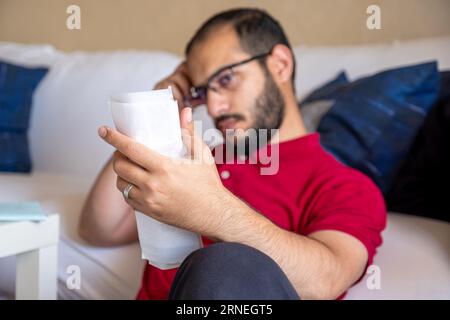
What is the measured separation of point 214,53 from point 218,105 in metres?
0.11

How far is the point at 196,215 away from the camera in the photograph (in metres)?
0.68

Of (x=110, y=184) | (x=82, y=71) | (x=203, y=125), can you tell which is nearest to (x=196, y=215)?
(x=110, y=184)

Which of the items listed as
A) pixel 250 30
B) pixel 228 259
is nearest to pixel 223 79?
pixel 250 30

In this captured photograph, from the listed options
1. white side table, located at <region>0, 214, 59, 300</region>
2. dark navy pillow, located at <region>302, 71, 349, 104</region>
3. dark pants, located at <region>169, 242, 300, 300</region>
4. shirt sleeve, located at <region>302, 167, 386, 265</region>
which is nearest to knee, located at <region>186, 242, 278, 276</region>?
dark pants, located at <region>169, 242, 300, 300</region>

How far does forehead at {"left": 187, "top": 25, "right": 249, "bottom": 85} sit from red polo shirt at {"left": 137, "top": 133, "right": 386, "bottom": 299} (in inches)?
8.0

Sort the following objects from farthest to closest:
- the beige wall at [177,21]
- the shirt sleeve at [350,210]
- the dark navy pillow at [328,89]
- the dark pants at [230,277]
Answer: the beige wall at [177,21]
the dark navy pillow at [328,89]
the shirt sleeve at [350,210]
the dark pants at [230,277]

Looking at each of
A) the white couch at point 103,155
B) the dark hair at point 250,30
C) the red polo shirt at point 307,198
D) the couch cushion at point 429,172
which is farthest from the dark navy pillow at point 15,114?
the couch cushion at point 429,172

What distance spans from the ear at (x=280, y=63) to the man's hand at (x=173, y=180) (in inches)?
21.9

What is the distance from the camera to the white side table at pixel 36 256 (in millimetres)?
937

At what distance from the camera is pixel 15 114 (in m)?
1.87

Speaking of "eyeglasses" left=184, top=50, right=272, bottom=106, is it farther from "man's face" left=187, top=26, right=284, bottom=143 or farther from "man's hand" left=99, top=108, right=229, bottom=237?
"man's hand" left=99, top=108, right=229, bottom=237

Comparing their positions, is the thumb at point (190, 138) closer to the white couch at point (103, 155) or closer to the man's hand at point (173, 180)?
the man's hand at point (173, 180)
